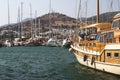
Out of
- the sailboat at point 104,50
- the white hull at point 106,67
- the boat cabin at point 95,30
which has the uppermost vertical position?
the boat cabin at point 95,30

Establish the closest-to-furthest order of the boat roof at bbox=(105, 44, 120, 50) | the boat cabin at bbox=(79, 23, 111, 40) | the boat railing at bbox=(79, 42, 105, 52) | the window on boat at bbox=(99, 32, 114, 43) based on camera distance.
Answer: the boat roof at bbox=(105, 44, 120, 50)
the window on boat at bbox=(99, 32, 114, 43)
the boat railing at bbox=(79, 42, 105, 52)
the boat cabin at bbox=(79, 23, 111, 40)

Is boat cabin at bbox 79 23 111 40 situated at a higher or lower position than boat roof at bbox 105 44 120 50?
higher

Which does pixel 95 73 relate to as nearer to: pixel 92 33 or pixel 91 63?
pixel 91 63

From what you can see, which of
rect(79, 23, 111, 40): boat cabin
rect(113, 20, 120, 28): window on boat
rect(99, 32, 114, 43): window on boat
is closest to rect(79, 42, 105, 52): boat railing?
rect(99, 32, 114, 43): window on boat

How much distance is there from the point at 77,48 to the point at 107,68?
9498 mm

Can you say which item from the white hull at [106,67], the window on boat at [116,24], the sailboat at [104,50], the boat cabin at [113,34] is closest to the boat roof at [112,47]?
the sailboat at [104,50]

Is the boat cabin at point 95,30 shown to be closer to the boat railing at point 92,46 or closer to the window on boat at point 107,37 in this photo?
the boat railing at point 92,46

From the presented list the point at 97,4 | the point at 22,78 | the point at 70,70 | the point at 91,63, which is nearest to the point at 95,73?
the point at 91,63

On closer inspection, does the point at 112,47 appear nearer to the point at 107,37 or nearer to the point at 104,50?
the point at 104,50

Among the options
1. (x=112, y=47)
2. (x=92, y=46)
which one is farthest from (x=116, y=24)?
(x=92, y=46)

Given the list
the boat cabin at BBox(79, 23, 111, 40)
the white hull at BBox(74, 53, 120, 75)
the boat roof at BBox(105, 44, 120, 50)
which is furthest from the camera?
the boat cabin at BBox(79, 23, 111, 40)

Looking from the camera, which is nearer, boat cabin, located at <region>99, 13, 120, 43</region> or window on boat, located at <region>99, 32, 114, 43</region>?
boat cabin, located at <region>99, 13, 120, 43</region>

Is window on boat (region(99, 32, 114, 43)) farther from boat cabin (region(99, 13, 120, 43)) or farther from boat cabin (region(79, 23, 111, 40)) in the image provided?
boat cabin (region(79, 23, 111, 40))

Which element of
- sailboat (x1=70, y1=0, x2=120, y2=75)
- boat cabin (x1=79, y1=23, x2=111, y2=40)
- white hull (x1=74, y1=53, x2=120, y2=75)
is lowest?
white hull (x1=74, y1=53, x2=120, y2=75)
